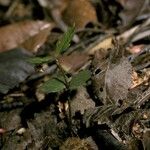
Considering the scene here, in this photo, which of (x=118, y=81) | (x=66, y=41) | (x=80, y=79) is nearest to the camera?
(x=66, y=41)

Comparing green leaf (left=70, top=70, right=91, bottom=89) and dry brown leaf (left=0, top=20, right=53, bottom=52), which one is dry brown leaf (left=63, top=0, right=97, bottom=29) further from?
green leaf (left=70, top=70, right=91, bottom=89)

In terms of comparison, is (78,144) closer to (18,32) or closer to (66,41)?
(66,41)

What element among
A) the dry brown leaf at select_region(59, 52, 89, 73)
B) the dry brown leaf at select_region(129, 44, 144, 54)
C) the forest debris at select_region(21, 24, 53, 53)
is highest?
the forest debris at select_region(21, 24, 53, 53)

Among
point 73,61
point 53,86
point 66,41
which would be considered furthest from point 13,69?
point 66,41

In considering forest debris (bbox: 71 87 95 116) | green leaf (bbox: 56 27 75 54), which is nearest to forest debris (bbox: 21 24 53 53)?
forest debris (bbox: 71 87 95 116)

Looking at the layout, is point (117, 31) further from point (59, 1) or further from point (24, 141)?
point (24, 141)

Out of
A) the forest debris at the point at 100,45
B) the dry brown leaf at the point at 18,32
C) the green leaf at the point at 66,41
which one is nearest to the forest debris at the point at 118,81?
the green leaf at the point at 66,41
